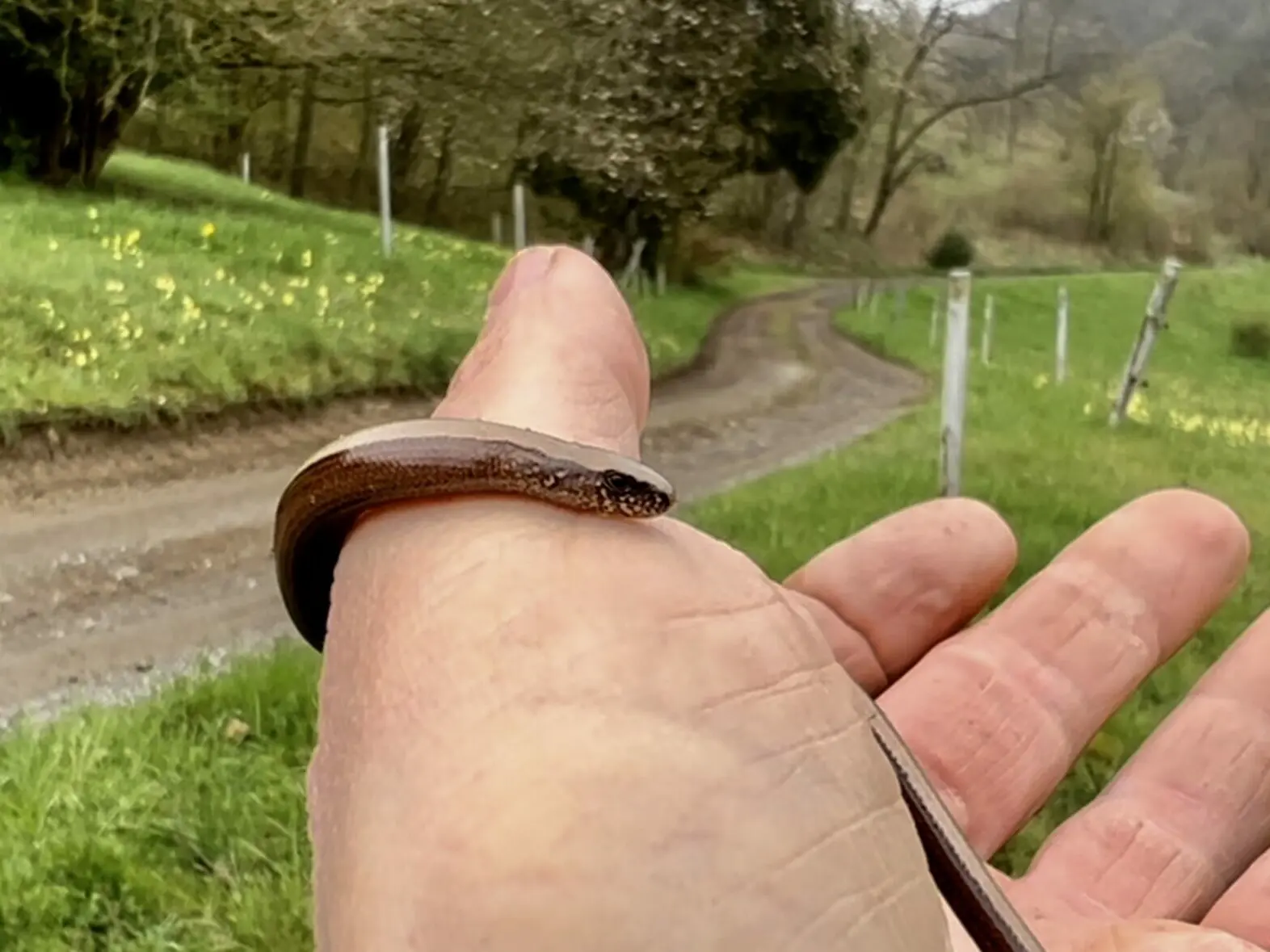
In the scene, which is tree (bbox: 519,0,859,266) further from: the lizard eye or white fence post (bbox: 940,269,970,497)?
the lizard eye

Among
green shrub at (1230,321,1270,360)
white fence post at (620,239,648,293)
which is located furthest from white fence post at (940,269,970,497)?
green shrub at (1230,321,1270,360)

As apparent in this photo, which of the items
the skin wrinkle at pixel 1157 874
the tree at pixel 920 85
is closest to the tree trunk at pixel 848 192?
the tree at pixel 920 85

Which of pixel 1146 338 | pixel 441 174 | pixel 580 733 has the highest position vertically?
pixel 441 174

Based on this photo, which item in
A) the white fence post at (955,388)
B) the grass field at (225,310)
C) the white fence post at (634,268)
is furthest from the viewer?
the white fence post at (634,268)

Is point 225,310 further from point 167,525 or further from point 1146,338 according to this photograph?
point 1146,338

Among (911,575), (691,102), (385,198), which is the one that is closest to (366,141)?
(385,198)

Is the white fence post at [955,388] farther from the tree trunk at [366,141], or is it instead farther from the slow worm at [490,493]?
the tree trunk at [366,141]
